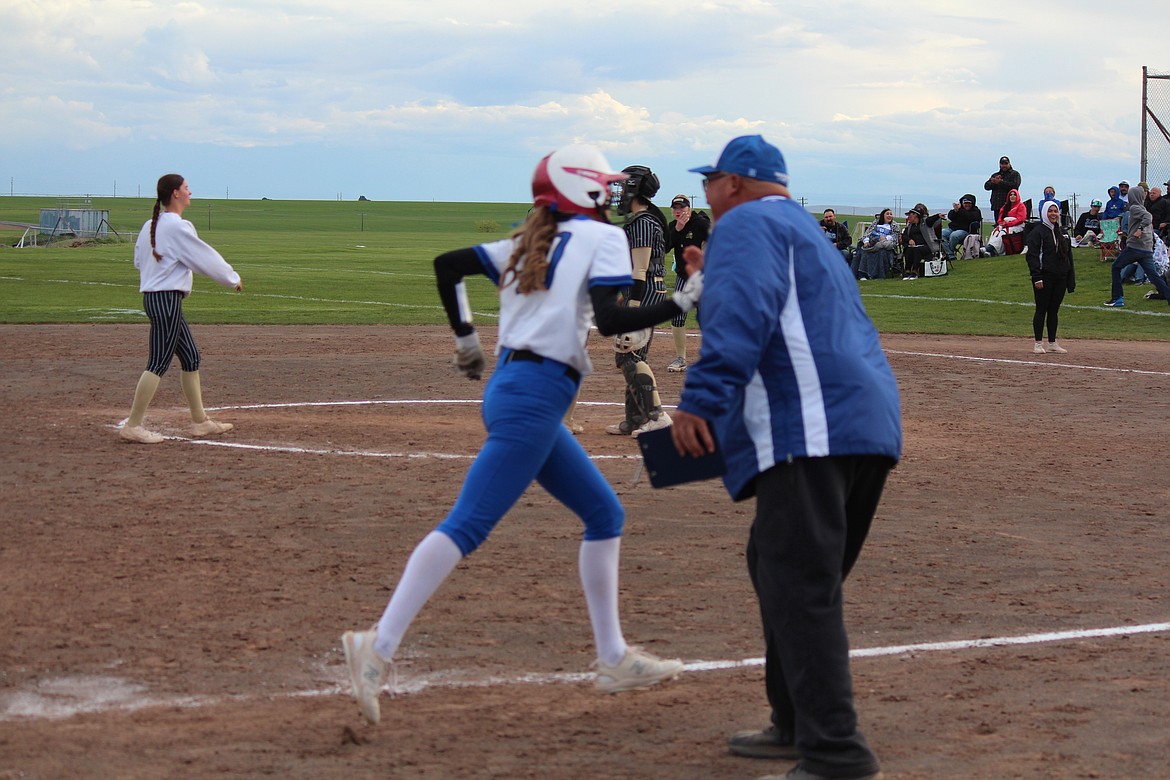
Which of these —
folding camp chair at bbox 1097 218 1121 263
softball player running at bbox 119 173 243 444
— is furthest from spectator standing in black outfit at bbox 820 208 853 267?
softball player running at bbox 119 173 243 444

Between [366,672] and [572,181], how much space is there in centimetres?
198

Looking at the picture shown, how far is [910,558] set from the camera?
296 inches

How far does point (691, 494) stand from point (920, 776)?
189 inches

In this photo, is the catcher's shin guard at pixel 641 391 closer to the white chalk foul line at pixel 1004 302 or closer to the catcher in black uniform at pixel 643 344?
the catcher in black uniform at pixel 643 344

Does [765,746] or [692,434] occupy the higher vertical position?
[692,434]

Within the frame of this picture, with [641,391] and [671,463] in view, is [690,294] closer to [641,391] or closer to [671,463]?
[671,463]

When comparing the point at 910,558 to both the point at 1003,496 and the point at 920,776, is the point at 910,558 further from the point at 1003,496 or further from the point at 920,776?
the point at 920,776

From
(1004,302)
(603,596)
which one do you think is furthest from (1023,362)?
(603,596)

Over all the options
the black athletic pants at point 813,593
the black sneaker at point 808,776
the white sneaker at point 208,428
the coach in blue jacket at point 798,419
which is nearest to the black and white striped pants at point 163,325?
the white sneaker at point 208,428

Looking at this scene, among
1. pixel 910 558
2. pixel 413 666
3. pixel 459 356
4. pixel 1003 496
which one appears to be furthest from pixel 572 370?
pixel 1003 496

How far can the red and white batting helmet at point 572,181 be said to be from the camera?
5230mm

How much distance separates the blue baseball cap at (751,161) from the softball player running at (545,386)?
590 mm

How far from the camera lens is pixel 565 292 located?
16.7 feet

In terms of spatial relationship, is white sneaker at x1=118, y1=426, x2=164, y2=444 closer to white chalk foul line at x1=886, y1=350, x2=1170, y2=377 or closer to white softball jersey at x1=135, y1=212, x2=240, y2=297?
white softball jersey at x1=135, y1=212, x2=240, y2=297
